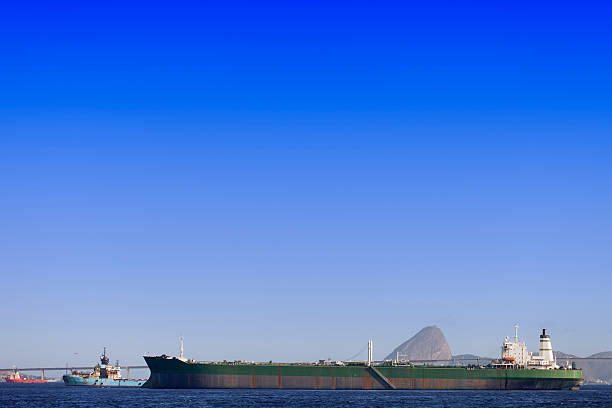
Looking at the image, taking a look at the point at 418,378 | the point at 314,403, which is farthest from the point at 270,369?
the point at 314,403

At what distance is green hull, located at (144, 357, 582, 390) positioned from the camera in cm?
13262

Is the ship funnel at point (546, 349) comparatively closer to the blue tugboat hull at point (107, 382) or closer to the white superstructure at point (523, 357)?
the white superstructure at point (523, 357)

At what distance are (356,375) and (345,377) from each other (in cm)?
200

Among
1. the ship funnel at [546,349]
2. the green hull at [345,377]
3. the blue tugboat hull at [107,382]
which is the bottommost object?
the blue tugboat hull at [107,382]

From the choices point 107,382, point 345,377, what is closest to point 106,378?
point 107,382

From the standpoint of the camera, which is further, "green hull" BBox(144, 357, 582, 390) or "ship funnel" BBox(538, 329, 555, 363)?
"ship funnel" BBox(538, 329, 555, 363)

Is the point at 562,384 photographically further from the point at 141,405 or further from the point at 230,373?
the point at 141,405

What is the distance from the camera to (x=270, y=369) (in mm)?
135250

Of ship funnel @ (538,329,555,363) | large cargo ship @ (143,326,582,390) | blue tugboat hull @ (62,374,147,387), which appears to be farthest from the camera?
blue tugboat hull @ (62,374,147,387)

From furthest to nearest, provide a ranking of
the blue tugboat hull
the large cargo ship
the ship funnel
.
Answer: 1. the blue tugboat hull
2. the ship funnel
3. the large cargo ship

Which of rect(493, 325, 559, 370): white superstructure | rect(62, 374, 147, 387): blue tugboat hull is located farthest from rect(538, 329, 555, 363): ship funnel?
rect(62, 374, 147, 387): blue tugboat hull

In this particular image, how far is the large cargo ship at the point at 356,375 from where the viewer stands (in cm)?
13262

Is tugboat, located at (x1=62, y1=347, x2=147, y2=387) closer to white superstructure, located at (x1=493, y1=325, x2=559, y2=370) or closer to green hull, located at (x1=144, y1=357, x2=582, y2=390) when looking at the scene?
green hull, located at (x1=144, y1=357, x2=582, y2=390)

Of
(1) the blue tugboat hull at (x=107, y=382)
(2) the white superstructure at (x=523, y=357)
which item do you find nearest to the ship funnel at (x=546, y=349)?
(2) the white superstructure at (x=523, y=357)
